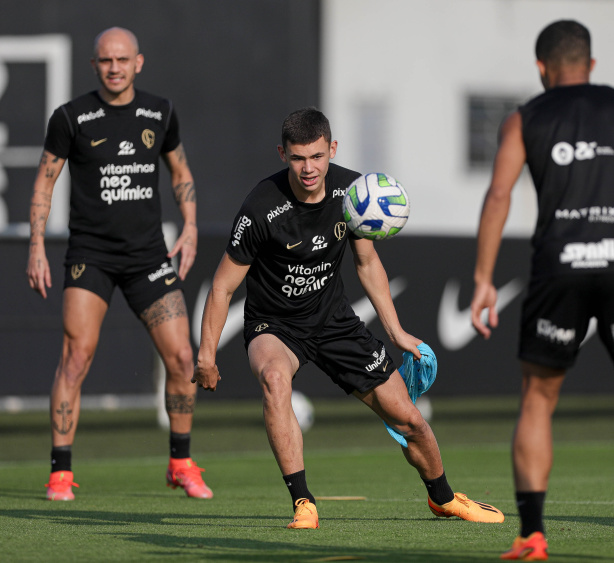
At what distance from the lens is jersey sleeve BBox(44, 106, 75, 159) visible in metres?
8.04

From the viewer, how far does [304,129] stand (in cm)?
618

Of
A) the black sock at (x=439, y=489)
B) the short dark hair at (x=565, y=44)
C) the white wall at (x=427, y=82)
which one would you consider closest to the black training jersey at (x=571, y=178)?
the short dark hair at (x=565, y=44)

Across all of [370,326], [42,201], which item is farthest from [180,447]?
[370,326]

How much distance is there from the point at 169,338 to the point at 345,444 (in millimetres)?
5038

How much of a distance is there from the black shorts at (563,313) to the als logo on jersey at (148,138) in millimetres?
3921

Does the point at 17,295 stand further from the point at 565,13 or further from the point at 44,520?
the point at 565,13

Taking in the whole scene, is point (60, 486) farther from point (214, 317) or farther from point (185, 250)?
point (214, 317)

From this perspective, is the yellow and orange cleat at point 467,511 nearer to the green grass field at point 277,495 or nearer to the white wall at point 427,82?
the green grass field at point 277,495

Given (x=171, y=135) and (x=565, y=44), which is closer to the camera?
(x=565, y=44)

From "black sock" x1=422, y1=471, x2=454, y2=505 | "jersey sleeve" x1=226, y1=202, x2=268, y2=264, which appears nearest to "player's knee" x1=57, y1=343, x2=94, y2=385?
"jersey sleeve" x1=226, y1=202, x2=268, y2=264

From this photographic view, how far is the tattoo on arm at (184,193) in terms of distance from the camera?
854 cm

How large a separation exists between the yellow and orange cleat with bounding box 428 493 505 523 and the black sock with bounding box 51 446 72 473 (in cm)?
245

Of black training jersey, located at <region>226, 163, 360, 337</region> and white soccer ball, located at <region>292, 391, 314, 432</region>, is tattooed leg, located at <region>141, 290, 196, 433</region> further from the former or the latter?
white soccer ball, located at <region>292, 391, 314, 432</region>

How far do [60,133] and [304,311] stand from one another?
233 cm
